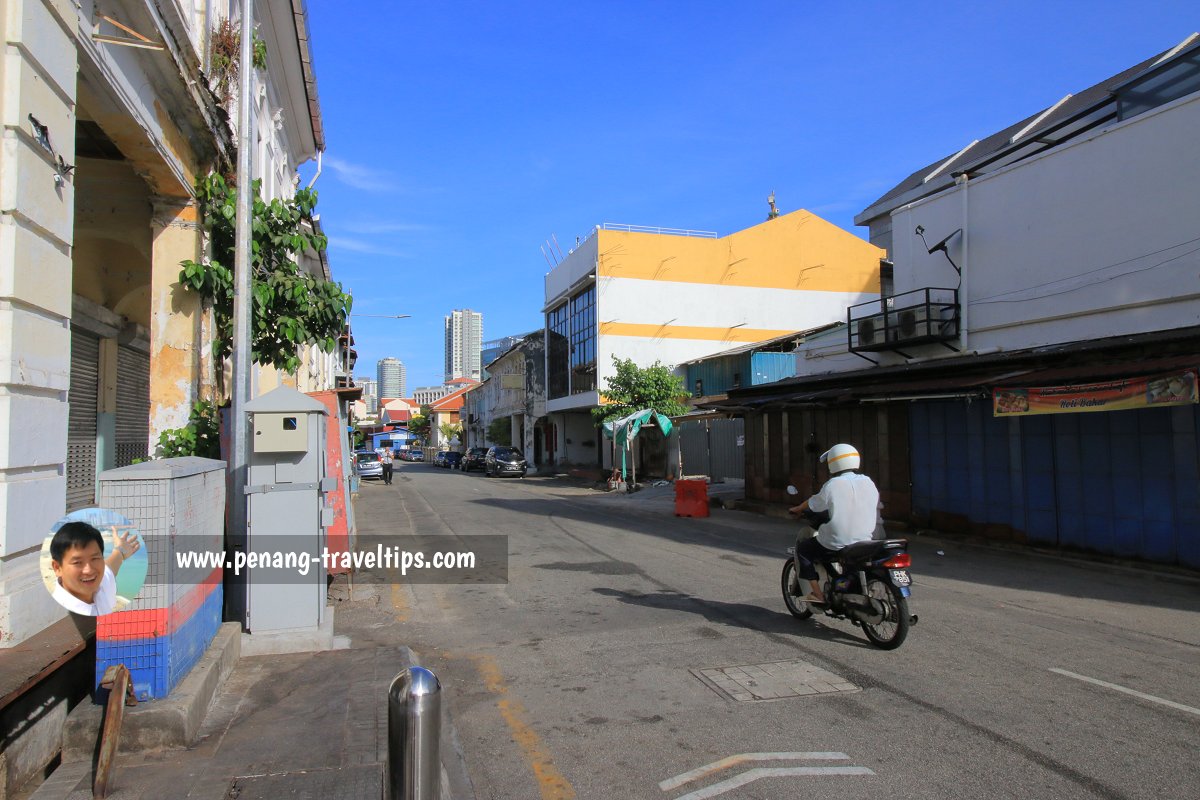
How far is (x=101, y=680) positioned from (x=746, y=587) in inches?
272

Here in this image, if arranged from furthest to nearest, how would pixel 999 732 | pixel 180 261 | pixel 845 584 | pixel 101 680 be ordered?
pixel 180 261 < pixel 845 584 < pixel 999 732 < pixel 101 680

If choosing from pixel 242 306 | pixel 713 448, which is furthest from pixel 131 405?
pixel 713 448

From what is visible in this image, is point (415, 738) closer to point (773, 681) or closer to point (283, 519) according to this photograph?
point (773, 681)

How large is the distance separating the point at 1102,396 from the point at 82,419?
13669 mm

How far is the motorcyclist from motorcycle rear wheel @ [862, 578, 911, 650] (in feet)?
1.45

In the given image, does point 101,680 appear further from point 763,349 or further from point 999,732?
point 763,349

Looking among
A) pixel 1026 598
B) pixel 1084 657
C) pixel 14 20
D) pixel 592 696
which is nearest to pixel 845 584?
pixel 1084 657

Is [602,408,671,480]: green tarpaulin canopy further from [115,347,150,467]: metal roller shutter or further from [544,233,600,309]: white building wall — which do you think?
[115,347,150,467]: metal roller shutter

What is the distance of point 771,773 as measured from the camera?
13.4 feet

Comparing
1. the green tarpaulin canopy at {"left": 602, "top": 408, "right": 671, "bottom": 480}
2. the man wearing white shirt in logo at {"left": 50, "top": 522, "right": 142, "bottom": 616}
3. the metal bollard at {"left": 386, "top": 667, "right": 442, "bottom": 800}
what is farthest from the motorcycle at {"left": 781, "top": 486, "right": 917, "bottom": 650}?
the green tarpaulin canopy at {"left": 602, "top": 408, "right": 671, "bottom": 480}

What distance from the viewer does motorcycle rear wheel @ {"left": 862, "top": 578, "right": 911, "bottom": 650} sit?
20.4 ft

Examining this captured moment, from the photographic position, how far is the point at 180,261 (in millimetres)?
8570

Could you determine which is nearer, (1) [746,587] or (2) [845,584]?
(2) [845,584]

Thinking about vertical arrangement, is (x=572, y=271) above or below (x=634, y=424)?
above
